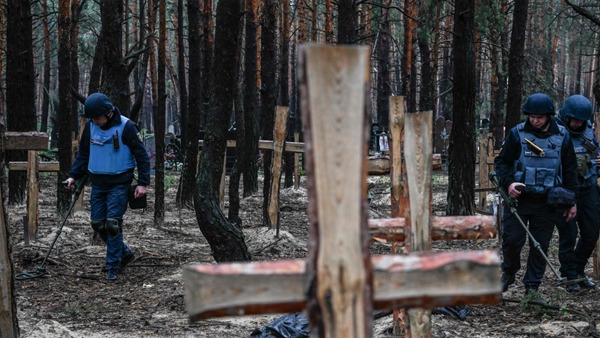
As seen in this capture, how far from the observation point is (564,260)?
26.3ft

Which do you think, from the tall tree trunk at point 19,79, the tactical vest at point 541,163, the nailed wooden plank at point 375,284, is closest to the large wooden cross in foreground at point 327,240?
the nailed wooden plank at point 375,284

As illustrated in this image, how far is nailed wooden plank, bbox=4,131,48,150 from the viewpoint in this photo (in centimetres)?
618

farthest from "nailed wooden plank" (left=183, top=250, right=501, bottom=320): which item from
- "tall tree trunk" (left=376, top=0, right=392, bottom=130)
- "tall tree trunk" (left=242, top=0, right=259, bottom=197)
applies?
"tall tree trunk" (left=376, top=0, right=392, bottom=130)

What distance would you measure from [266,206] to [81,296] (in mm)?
4707

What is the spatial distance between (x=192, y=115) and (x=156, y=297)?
7852 millimetres

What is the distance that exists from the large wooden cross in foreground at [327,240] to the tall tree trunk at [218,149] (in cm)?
574

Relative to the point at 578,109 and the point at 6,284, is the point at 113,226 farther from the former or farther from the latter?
the point at 578,109

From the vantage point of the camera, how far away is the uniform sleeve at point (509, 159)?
713 cm

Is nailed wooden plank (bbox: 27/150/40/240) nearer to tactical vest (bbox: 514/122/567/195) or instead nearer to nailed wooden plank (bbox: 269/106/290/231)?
nailed wooden plank (bbox: 269/106/290/231)

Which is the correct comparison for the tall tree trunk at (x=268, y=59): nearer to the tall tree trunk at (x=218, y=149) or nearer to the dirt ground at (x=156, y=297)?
the dirt ground at (x=156, y=297)

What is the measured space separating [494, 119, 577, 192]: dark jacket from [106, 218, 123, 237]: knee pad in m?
3.92

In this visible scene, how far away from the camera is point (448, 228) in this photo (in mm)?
3996

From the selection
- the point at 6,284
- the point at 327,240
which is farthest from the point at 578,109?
the point at 327,240

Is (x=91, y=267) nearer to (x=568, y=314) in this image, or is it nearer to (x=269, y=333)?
(x=269, y=333)
